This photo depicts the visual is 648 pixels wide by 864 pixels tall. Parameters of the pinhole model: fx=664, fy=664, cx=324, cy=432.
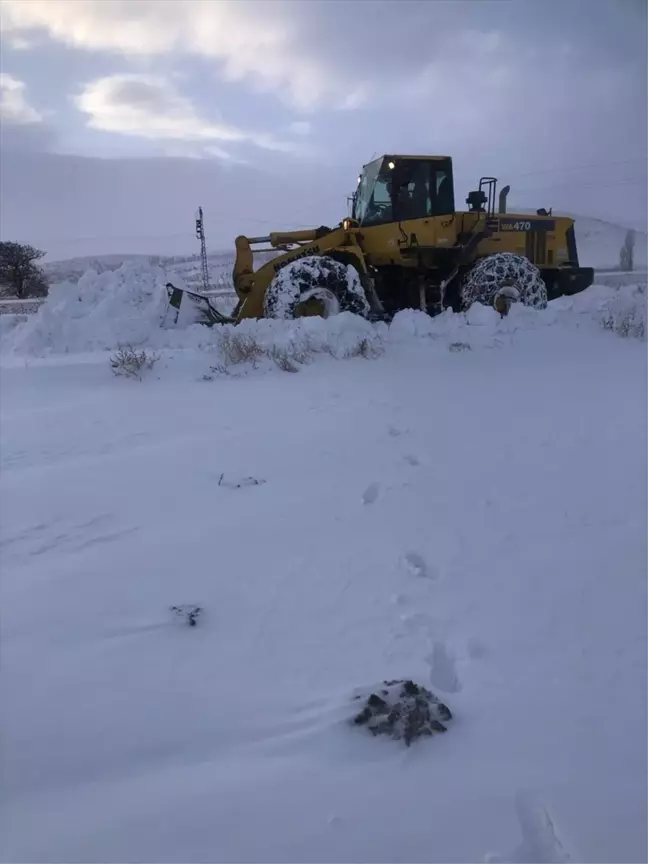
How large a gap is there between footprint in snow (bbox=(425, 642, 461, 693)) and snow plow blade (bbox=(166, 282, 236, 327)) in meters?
7.95

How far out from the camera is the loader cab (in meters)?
10.5

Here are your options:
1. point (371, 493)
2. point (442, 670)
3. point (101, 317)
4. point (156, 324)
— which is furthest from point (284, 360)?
point (442, 670)

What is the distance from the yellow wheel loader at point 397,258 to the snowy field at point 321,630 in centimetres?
439

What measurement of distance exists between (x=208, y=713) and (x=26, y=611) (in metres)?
0.94

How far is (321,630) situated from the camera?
235 centimetres

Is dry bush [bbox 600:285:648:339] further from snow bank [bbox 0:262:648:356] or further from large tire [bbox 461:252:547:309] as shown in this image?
large tire [bbox 461:252:547:309]

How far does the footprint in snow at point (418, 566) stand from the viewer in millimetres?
2736

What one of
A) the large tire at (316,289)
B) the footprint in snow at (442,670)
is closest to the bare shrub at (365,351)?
the large tire at (316,289)

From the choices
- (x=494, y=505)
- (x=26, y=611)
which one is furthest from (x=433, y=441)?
(x=26, y=611)

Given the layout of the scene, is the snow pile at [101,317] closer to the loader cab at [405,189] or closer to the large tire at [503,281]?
the loader cab at [405,189]

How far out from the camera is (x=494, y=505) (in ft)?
11.2

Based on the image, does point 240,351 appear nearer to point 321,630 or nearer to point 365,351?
point 365,351

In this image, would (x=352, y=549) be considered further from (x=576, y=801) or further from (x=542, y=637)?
(x=576, y=801)

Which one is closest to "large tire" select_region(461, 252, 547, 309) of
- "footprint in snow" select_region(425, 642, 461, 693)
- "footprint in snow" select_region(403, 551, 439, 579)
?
"footprint in snow" select_region(403, 551, 439, 579)
